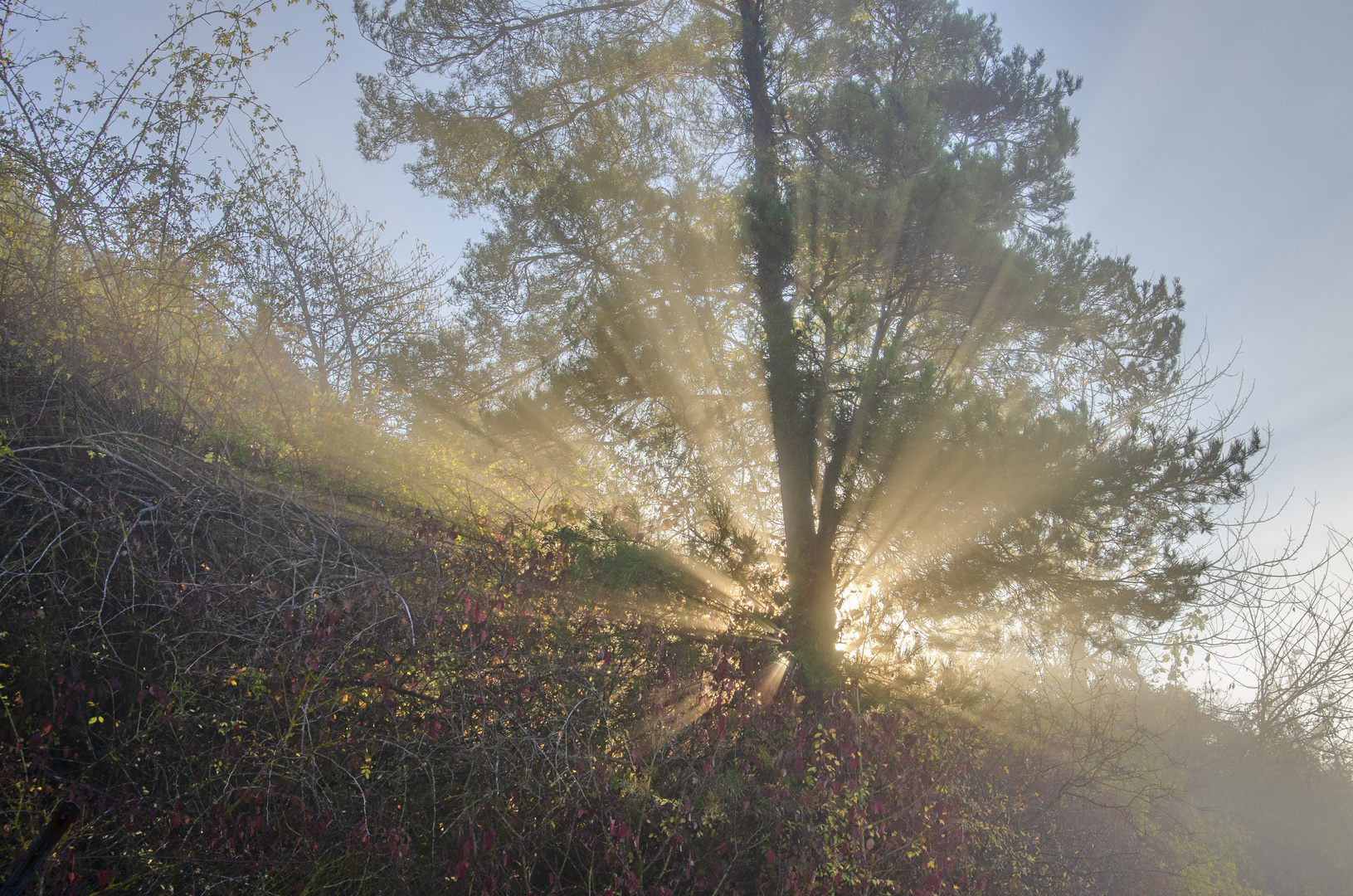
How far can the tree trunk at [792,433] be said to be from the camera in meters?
5.30

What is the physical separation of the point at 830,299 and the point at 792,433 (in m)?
1.27

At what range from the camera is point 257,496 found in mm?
3570

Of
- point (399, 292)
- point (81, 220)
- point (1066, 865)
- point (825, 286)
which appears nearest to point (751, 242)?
point (825, 286)

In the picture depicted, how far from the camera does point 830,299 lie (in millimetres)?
5895

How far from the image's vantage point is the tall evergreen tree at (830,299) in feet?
16.2

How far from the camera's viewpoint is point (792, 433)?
18.6ft

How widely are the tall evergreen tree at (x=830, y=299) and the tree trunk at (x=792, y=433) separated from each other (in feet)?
0.08

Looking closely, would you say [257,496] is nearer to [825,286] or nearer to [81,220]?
[81,220]

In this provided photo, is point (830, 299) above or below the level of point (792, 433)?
above

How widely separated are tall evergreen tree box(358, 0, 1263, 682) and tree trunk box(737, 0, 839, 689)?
0.03 m

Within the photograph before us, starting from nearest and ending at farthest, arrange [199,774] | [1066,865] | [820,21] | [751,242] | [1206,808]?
[199,774] < [751,242] < [820,21] < [1066,865] < [1206,808]

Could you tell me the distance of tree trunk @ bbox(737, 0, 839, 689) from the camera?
17.4ft

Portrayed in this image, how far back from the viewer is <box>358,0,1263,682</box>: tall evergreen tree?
4941mm

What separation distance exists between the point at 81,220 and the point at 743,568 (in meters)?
4.81
